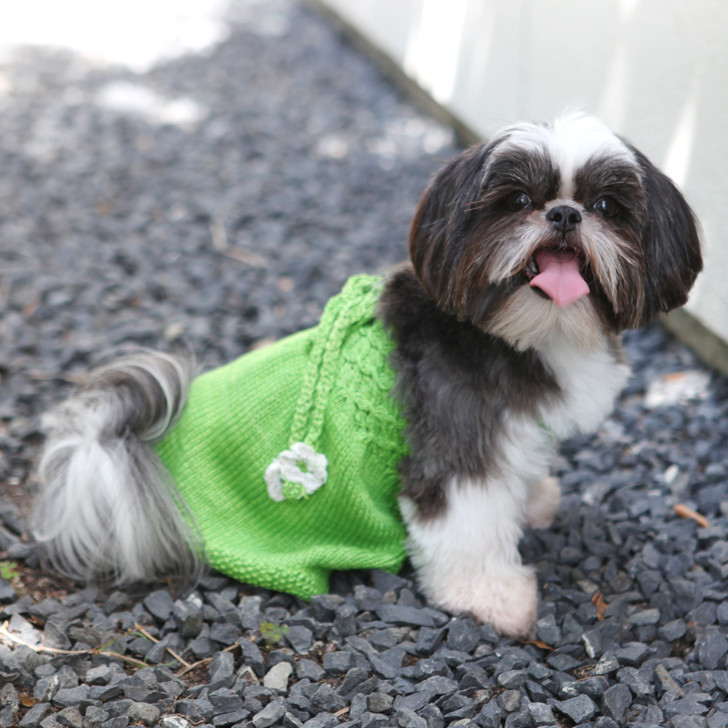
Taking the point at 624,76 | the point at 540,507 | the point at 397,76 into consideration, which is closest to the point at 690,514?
the point at 540,507

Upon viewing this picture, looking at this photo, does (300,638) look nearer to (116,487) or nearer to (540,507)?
(116,487)

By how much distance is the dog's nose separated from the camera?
1938mm

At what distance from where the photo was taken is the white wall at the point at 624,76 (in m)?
3.13

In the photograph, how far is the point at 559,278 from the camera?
199cm

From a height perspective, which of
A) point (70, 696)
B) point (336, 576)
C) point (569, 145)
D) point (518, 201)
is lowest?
point (336, 576)

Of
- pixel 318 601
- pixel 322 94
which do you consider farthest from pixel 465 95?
pixel 318 601

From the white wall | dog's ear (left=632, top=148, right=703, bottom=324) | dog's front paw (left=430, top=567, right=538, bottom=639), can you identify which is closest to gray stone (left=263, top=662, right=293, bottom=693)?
dog's front paw (left=430, top=567, right=538, bottom=639)

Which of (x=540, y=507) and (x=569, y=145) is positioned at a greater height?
(x=569, y=145)

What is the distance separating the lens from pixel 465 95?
523cm

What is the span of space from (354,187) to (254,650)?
125 inches

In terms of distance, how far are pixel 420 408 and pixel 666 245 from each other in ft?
2.41

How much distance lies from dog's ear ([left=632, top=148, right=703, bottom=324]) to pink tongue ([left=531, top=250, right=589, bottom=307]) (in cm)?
20

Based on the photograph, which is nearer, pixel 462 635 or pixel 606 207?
pixel 606 207

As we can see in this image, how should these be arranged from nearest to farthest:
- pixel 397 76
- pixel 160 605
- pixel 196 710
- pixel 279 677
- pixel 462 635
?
pixel 196 710 → pixel 279 677 → pixel 462 635 → pixel 160 605 → pixel 397 76
